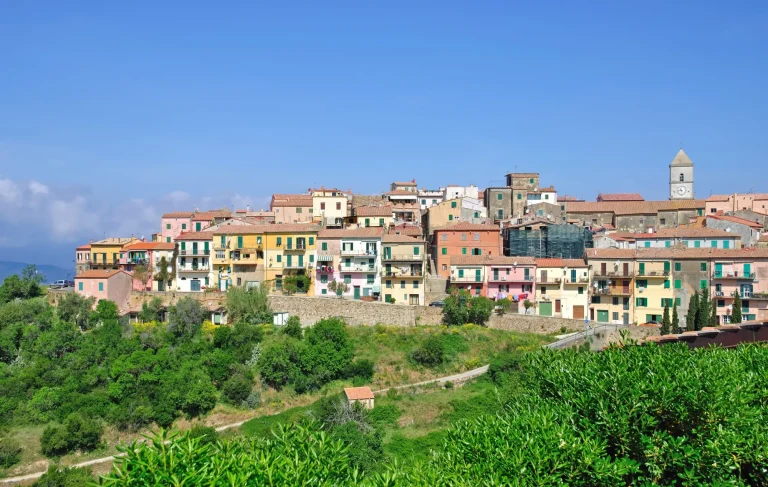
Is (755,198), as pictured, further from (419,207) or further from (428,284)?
(428,284)

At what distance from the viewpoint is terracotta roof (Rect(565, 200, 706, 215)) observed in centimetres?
5956

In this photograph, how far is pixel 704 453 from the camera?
12.4 metres

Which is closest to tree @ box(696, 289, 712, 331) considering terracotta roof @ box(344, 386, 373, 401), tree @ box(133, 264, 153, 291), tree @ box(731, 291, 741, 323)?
tree @ box(731, 291, 741, 323)

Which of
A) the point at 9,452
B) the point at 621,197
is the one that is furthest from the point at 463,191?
the point at 9,452

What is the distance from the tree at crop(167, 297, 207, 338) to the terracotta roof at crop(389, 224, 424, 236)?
1580 cm

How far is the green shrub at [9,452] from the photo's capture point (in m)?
30.9

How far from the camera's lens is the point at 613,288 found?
45062mm

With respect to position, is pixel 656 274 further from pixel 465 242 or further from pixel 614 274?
pixel 465 242

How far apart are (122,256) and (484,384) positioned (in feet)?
106

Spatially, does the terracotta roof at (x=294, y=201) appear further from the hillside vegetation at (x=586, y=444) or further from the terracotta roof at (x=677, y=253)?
the hillside vegetation at (x=586, y=444)

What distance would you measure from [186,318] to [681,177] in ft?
195

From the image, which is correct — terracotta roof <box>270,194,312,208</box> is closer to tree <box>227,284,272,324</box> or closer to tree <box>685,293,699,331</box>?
tree <box>227,284,272,324</box>

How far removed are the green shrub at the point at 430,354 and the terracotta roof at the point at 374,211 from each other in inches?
713

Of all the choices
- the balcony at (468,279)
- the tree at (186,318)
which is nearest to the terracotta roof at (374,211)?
the balcony at (468,279)
